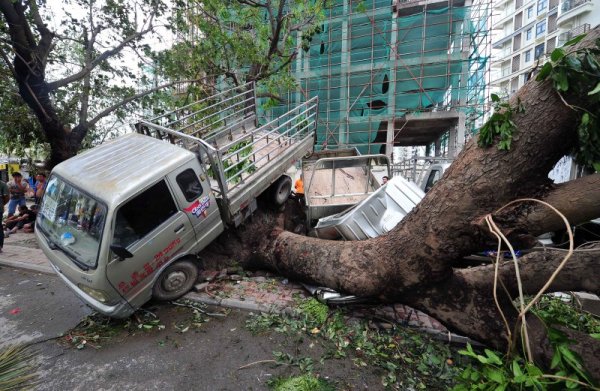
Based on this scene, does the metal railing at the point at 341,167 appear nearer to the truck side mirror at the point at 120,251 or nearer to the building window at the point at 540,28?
the truck side mirror at the point at 120,251

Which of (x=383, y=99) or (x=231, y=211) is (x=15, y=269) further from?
(x=383, y=99)

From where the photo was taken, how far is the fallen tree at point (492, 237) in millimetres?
1914

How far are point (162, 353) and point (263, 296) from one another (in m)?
1.38

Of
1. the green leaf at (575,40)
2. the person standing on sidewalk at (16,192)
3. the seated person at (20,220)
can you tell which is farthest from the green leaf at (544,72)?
the person standing on sidewalk at (16,192)

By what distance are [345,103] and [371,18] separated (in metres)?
4.41

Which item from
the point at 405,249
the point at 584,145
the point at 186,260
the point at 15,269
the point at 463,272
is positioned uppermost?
the point at 584,145

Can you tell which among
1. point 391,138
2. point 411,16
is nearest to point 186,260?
point 391,138

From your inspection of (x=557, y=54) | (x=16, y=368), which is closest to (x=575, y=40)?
(x=557, y=54)

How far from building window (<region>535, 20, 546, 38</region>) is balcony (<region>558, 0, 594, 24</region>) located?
412cm

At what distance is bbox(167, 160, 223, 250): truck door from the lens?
3.71 meters

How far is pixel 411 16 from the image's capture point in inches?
538

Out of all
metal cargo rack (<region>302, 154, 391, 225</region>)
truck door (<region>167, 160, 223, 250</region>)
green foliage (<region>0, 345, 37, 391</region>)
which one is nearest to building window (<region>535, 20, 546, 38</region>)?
metal cargo rack (<region>302, 154, 391, 225</region>)

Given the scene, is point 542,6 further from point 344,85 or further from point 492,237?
point 492,237

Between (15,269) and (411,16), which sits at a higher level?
(411,16)
